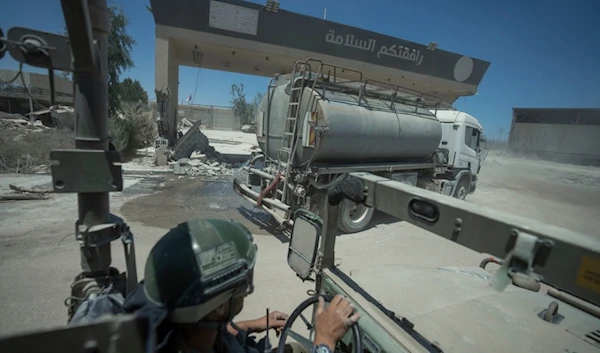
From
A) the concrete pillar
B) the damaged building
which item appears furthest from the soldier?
the damaged building

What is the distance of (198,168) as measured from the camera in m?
11.2

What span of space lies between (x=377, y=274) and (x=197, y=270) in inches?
73.7

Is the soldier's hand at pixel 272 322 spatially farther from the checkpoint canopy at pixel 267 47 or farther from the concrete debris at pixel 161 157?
the checkpoint canopy at pixel 267 47

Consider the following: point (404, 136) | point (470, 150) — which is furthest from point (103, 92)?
point (470, 150)

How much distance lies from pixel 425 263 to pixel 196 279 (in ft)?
15.9

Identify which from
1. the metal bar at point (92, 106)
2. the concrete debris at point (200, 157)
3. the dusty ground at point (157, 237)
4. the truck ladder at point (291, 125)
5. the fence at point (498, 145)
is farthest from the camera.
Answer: the fence at point (498, 145)

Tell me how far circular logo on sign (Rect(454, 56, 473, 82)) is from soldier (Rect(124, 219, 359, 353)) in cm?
1903

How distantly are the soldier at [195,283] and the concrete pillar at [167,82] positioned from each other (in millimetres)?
11507

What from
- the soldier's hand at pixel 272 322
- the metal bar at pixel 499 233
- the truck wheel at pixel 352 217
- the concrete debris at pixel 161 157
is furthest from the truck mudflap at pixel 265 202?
the concrete debris at pixel 161 157

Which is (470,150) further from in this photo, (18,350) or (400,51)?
(18,350)

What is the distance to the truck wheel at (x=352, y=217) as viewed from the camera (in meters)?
5.99

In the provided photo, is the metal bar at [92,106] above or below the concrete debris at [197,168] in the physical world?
above

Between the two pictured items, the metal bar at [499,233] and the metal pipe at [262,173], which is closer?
the metal bar at [499,233]

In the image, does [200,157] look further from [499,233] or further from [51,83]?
[499,233]
